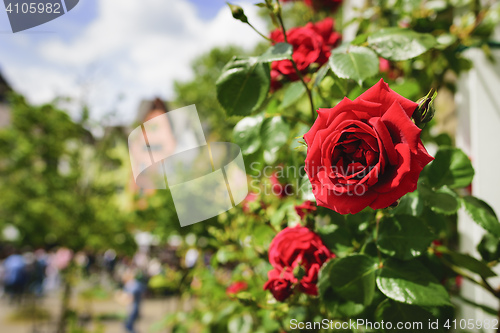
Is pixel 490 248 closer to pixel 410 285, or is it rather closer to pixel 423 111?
pixel 410 285

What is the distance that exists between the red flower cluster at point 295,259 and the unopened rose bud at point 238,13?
532 millimetres

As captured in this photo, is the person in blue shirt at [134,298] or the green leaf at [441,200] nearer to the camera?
the green leaf at [441,200]

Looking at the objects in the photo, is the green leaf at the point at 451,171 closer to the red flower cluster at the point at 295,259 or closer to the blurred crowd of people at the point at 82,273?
the red flower cluster at the point at 295,259

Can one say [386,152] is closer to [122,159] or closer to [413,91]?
[413,91]

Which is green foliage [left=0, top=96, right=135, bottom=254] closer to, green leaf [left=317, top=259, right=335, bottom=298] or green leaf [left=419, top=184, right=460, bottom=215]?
green leaf [left=317, top=259, right=335, bottom=298]

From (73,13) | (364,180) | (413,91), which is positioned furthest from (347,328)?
(73,13)

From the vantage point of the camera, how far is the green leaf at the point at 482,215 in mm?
785

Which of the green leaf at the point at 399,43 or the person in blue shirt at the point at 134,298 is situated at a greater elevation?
the green leaf at the point at 399,43

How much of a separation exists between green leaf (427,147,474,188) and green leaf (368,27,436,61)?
305 millimetres

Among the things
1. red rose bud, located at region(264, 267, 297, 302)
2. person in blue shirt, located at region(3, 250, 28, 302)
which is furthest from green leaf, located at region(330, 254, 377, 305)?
person in blue shirt, located at region(3, 250, 28, 302)

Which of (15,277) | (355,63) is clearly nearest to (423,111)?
(355,63)

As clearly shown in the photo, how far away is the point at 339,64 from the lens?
0.77m

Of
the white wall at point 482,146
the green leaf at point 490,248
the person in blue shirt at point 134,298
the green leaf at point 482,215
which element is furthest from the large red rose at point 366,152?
the person in blue shirt at point 134,298

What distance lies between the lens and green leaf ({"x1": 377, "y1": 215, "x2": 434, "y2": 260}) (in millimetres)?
708
